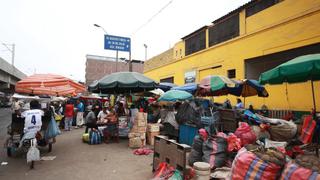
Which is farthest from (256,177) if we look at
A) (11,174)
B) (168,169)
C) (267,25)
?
(267,25)

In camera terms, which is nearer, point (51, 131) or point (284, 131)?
point (284, 131)

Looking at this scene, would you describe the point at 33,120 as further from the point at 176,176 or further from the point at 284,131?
the point at 284,131

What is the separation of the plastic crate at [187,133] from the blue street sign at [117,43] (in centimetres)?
1284

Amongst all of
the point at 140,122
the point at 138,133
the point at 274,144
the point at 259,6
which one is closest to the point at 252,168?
the point at 274,144

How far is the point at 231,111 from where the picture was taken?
7309 millimetres

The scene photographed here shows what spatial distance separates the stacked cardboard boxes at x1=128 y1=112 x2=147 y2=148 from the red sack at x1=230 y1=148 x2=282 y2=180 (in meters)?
5.30

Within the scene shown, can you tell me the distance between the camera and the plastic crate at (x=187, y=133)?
7.79 meters

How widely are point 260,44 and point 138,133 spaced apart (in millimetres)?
8863

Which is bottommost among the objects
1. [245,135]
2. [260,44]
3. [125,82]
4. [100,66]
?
[245,135]

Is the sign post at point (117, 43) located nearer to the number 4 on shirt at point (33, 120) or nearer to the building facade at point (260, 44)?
the building facade at point (260, 44)

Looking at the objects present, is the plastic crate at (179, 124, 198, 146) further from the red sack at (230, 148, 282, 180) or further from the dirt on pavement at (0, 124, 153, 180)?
the red sack at (230, 148, 282, 180)

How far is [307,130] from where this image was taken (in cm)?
543

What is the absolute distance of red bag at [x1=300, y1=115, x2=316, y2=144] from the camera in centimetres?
532

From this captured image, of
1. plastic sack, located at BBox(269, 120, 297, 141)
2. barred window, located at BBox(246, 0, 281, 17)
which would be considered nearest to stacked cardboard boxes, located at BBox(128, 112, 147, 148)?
plastic sack, located at BBox(269, 120, 297, 141)
